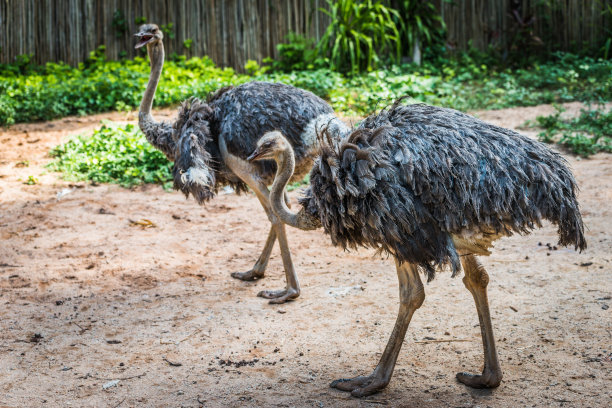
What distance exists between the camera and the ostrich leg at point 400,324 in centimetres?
343

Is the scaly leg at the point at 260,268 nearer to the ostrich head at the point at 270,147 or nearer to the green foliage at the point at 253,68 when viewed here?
the ostrich head at the point at 270,147

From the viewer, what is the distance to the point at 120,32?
11.4 m

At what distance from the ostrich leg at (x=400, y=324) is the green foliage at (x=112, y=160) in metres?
4.36

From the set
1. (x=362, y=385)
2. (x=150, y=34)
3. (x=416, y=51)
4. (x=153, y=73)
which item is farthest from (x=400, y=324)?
(x=416, y=51)

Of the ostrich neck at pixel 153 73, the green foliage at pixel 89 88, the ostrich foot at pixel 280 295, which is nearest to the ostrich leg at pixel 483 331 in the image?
the ostrich foot at pixel 280 295

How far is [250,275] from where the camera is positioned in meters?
5.20

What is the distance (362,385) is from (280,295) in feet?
4.63

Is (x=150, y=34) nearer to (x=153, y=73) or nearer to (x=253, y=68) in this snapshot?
(x=153, y=73)

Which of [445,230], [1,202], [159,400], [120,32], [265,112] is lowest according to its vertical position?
[159,400]

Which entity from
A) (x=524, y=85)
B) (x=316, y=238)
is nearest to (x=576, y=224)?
(x=316, y=238)

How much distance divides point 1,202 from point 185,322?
128 inches

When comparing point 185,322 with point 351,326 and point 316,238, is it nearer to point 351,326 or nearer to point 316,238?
point 351,326

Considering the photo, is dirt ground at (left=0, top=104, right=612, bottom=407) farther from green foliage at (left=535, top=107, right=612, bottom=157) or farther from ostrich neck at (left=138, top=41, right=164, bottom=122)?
ostrich neck at (left=138, top=41, right=164, bottom=122)

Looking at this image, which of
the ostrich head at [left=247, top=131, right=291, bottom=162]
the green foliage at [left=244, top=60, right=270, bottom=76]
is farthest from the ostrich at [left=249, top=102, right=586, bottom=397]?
the green foliage at [left=244, top=60, right=270, bottom=76]
